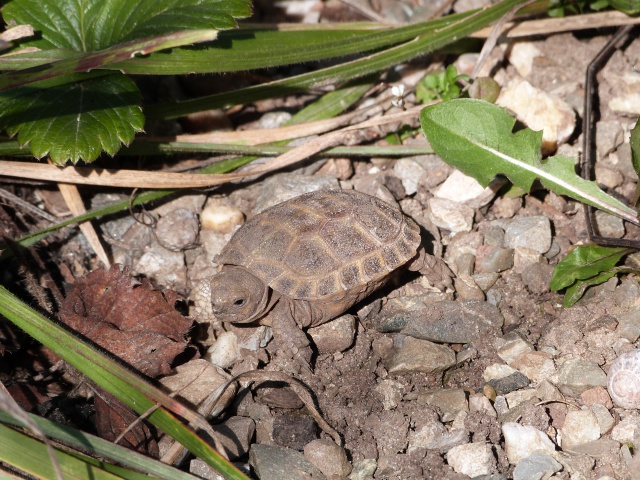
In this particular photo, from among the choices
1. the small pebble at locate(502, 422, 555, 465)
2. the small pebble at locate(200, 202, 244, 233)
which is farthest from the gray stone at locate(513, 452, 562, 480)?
the small pebble at locate(200, 202, 244, 233)

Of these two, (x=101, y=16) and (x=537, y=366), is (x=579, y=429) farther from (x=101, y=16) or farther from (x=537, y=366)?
(x=101, y=16)

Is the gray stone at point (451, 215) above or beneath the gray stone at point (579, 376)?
above

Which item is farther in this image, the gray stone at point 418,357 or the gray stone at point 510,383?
the gray stone at point 418,357

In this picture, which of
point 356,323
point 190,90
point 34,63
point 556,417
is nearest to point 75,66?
point 34,63

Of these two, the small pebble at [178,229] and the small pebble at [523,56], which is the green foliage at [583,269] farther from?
the small pebble at [178,229]

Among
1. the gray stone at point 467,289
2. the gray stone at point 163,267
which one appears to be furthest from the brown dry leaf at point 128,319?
the gray stone at point 467,289

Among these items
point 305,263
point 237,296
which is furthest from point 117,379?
point 305,263
